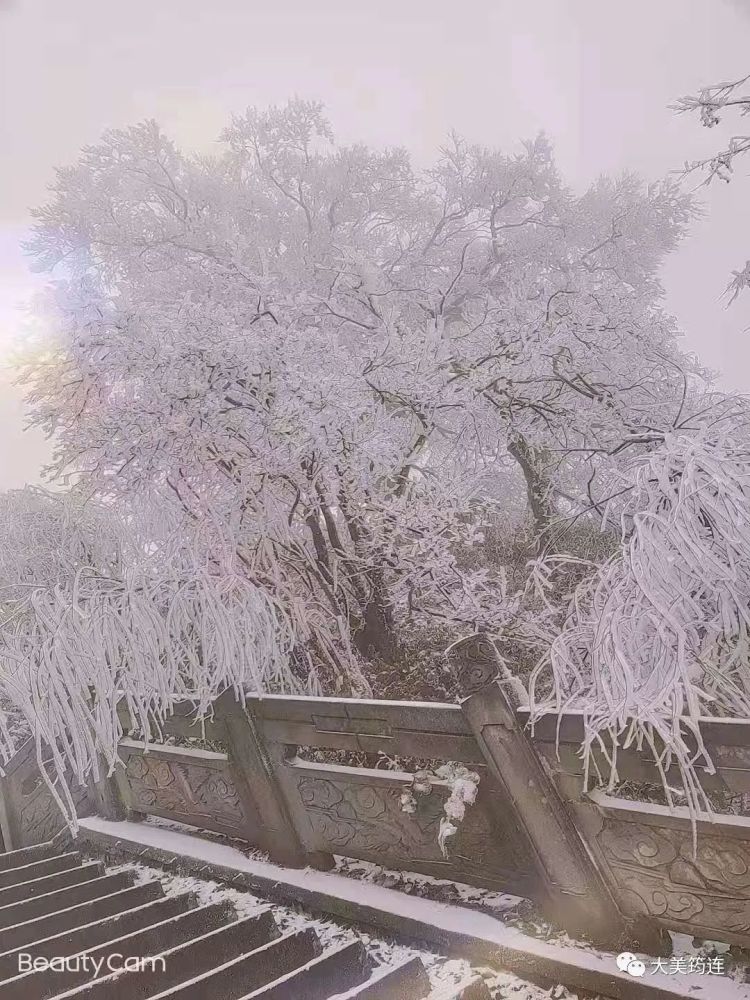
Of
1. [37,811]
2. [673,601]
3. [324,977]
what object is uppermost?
[673,601]

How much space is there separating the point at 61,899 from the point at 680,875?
3.61 metres

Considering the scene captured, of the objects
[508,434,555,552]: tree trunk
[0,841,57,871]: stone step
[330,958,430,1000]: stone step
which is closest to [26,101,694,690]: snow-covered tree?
[508,434,555,552]: tree trunk

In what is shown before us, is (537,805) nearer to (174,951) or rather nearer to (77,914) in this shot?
(174,951)

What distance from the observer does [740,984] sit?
2.21 m

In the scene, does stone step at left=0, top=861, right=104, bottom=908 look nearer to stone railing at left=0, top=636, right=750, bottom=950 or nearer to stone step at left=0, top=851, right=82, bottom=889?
stone step at left=0, top=851, right=82, bottom=889

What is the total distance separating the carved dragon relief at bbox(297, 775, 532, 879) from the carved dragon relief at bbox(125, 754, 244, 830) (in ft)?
2.59

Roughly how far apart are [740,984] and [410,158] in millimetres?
11295

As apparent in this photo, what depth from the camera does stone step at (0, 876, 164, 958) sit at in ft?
10.7

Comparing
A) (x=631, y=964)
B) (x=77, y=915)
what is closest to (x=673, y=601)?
(x=631, y=964)

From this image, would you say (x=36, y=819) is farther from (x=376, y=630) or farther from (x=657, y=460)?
(x=657, y=460)

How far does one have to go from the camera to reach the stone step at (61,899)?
3572 mm

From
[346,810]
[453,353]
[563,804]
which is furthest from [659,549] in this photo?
[453,353]

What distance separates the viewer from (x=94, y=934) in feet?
10.4

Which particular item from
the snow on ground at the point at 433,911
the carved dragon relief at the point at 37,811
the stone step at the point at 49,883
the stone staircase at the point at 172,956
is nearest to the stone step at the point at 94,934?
the stone staircase at the point at 172,956
